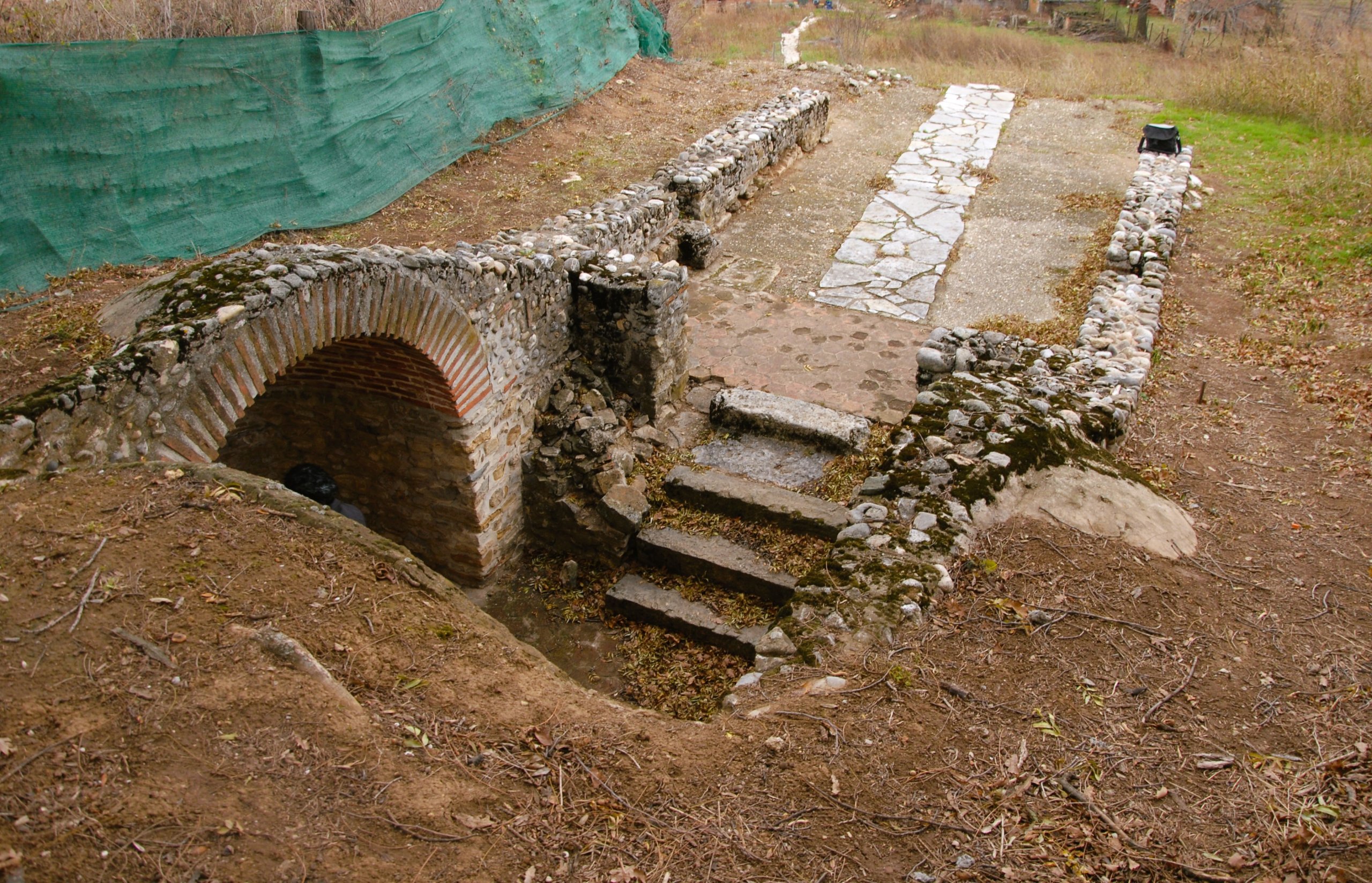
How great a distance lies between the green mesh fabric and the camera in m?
5.37

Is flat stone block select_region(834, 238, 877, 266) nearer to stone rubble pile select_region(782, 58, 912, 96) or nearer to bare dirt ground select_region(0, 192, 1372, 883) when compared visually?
stone rubble pile select_region(782, 58, 912, 96)

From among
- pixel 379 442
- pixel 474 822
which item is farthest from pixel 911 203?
pixel 474 822

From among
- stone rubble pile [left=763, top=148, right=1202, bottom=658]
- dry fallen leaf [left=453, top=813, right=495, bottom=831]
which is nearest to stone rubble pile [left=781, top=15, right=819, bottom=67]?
stone rubble pile [left=763, top=148, right=1202, bottom=658]

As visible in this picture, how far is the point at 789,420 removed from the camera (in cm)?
653

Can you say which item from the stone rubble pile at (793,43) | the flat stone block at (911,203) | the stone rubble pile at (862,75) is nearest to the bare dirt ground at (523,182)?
the stone rubble pile at (862,75)

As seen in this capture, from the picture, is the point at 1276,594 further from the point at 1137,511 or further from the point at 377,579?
the point at 377,579

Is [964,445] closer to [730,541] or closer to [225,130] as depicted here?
[730,541]

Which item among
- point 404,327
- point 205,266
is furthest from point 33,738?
point 404,327

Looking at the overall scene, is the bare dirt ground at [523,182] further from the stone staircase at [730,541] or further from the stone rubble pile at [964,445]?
the stone rubble pile at [964,445]

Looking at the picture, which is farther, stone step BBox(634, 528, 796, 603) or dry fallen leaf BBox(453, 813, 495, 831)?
stone step BBox(634, 528, 796, 603)

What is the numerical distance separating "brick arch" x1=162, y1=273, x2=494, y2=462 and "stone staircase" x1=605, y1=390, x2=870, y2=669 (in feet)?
4.85

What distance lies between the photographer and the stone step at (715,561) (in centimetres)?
550

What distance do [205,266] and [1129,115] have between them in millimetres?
13069

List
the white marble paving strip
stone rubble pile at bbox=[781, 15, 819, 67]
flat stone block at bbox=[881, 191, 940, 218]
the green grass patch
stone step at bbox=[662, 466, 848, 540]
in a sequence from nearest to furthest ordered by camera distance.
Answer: stone step at bbox=[662, 466, 848, 540] < the white marble paving strip < the green grass patch < flat stone block at bbox=[881, 191, 940, 218] < stone rubble pile at bbox=[781, 15, 819, 67]
